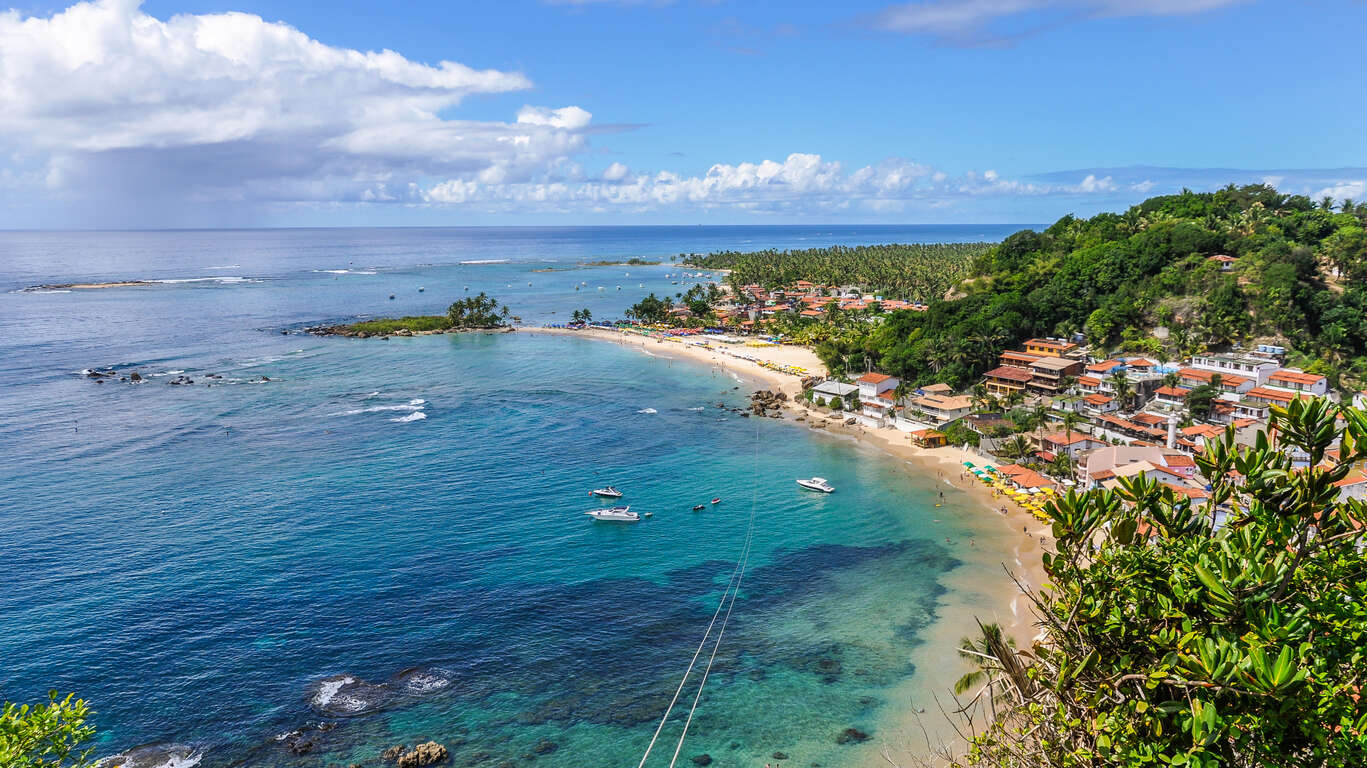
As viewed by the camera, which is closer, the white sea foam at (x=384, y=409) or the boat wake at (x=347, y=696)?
the boat wake at (x=347, y=696)

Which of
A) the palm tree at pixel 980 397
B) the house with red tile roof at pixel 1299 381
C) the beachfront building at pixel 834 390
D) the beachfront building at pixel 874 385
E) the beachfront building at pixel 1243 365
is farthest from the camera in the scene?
the beachfront building at pixel 834 390

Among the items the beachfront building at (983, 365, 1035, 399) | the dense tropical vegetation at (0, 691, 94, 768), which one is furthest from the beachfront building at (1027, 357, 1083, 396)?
the dense tropical vegetation at (0, 691, 94, 768)

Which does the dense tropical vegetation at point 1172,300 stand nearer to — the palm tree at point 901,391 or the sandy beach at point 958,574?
the palm tree at point 901,391

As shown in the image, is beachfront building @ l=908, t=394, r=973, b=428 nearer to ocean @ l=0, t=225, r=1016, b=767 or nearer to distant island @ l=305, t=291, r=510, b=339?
ocean @ l=0, t=225, r=1016, b=767

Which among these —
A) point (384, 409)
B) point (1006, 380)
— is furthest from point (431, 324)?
point (1006, 380)

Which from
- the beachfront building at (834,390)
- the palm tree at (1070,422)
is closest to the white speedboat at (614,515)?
the palm tree at (1070,422)

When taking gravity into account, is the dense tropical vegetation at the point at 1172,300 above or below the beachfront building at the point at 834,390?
above

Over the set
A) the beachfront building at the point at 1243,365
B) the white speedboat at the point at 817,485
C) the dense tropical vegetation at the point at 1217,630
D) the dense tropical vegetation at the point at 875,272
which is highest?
the dense tropical vegetation at the point at 875,272
